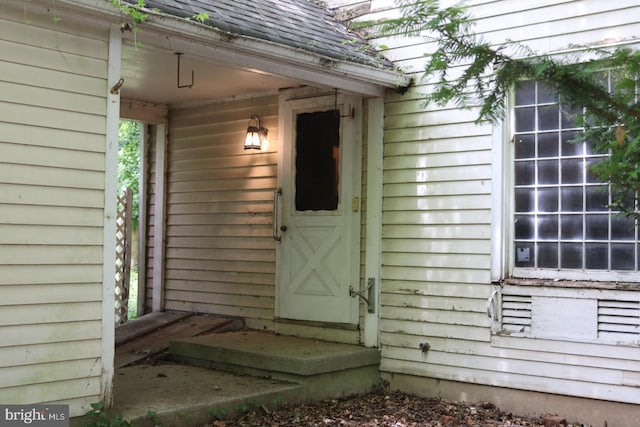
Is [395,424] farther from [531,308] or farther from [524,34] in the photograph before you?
[524,34]

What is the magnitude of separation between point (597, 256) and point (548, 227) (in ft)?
1.46

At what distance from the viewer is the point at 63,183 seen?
4.36 m

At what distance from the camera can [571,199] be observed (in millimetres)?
5586

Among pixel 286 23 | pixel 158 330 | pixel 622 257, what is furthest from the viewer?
pixel 158 330

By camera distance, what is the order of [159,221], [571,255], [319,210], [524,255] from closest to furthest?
[571,255] → [524,255] → [319,210] → [159,221]

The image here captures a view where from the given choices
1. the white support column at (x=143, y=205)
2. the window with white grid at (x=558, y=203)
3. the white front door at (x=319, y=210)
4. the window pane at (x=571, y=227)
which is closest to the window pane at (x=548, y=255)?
the window with white grid at (x=558, y=203)

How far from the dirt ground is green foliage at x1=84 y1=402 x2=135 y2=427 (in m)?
0.75

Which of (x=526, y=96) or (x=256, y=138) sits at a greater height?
(x=526, y=96)

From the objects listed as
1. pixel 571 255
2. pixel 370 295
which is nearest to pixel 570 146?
pixel 571 255

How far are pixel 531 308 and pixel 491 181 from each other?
1091 millimetres

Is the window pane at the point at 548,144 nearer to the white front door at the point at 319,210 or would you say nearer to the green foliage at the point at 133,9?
the white front door at the point at 319,210

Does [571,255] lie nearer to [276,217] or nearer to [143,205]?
[276,217]

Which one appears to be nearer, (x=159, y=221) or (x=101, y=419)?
(x=101, y=419)

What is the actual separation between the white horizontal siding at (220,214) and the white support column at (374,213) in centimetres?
120
